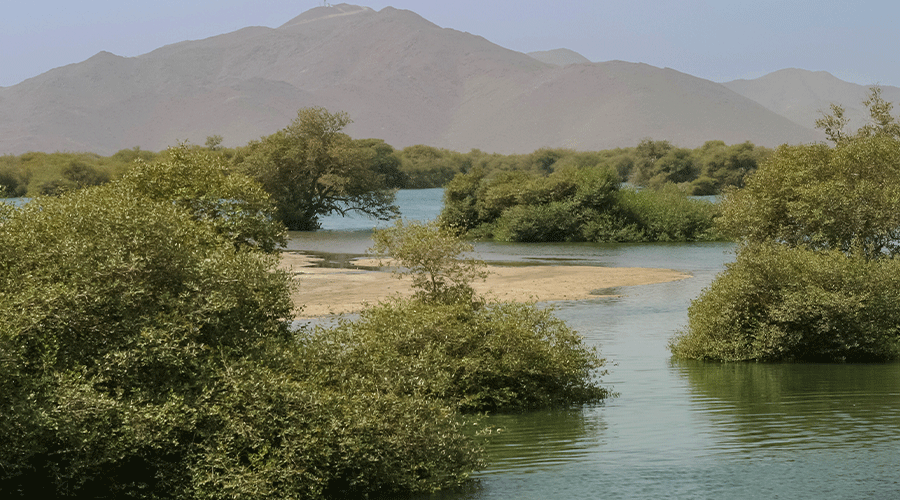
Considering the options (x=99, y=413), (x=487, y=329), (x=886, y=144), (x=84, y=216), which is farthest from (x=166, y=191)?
(x=886, y=144)

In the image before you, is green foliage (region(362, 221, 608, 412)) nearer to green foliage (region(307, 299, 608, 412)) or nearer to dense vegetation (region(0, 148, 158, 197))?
green foliage (region(307, 299, 608, 412))

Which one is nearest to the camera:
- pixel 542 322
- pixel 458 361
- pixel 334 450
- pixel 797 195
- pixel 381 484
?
pixel 334 450

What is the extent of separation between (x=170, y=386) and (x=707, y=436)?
10.0 metres

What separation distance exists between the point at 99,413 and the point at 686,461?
9247mm

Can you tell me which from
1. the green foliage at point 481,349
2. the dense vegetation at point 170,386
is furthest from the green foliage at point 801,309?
the dense vegetation at point 170,386

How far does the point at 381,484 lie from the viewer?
12641mm

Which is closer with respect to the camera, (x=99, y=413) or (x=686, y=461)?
(x=99, y=413)

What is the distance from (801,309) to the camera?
76.6 feet

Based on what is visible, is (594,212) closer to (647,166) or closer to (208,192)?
(208,192)

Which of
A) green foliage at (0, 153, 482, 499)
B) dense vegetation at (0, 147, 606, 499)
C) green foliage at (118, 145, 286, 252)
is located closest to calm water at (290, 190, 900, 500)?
green foliage at (0, 153, 482, 499)

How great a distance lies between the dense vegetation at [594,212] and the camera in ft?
271

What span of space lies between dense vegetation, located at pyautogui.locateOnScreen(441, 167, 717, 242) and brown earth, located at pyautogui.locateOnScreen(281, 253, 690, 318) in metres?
28.6

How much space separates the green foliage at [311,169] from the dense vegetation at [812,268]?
244ft

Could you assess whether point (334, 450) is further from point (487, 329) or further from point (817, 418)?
point (817, 418)
